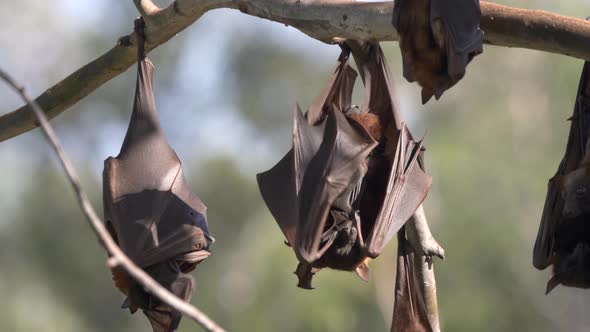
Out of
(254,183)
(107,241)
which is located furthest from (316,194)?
(254,183)

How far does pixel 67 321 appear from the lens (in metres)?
40.1

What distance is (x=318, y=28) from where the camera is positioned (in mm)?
5414

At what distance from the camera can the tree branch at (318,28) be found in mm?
4816

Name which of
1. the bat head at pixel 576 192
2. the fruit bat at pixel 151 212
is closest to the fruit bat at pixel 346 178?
the fruit bat at pixel 151 212

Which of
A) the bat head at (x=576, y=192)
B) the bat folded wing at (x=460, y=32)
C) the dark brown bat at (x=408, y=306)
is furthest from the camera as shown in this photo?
the dark brown bat at (x=408, y=306)

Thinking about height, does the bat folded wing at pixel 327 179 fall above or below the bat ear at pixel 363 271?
above

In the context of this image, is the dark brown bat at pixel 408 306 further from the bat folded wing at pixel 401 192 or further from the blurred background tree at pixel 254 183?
the blurred background tree at pixel 254 183

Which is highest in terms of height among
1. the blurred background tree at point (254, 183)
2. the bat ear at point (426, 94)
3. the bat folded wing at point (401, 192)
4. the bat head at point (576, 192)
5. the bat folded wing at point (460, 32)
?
the bat folded wing at point (460, 32)

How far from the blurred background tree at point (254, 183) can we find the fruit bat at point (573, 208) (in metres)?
11.6

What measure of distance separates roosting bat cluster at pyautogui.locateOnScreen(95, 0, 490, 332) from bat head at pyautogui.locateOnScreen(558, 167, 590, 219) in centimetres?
79

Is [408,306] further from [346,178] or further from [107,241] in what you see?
[107,241]

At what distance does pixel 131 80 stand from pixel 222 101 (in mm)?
6092

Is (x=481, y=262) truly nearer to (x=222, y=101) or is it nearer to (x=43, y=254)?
(x=43, y=254)

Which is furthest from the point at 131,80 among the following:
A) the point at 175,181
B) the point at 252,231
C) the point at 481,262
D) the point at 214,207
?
the point at 175,181
